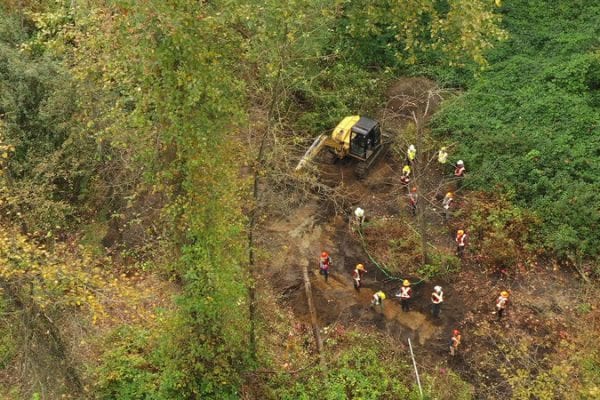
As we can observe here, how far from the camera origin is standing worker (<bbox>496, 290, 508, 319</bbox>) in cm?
1508

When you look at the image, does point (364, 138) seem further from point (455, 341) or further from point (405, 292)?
point (455, 341)

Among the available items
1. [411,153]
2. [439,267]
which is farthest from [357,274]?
[411,153]

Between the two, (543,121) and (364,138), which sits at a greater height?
(543,121)

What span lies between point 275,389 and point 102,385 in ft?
13.8

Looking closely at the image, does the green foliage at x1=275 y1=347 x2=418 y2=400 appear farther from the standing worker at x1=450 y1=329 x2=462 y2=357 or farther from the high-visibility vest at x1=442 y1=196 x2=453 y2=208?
the high-visibility vest at x1=442 y1=196 x2=453 y2=208

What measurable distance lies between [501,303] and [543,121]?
7819mm

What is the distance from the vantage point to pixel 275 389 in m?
13.6

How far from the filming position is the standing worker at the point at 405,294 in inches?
609

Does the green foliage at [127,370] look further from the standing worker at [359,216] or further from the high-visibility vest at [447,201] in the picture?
the high-visibility vest at [447,201]

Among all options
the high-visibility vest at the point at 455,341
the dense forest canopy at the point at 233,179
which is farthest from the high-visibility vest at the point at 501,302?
the high-visibility vest at the point at 455,341

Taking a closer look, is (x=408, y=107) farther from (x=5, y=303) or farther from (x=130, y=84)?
(x=5, y=303)

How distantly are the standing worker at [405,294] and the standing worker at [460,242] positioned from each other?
233cm

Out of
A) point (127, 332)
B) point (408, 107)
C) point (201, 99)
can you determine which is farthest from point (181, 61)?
point (408, 107)

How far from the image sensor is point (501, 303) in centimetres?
1518
